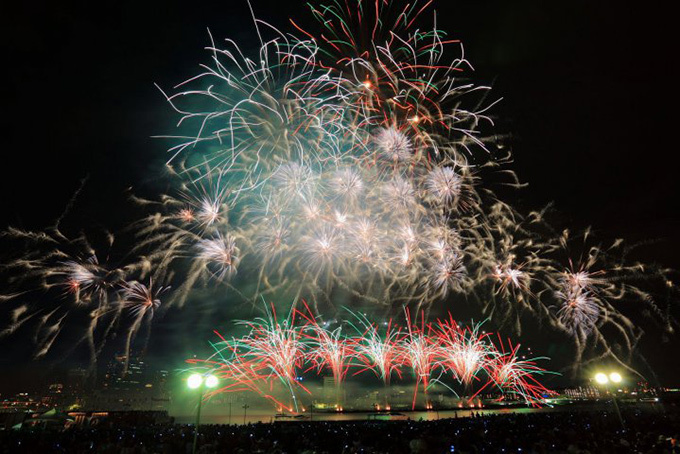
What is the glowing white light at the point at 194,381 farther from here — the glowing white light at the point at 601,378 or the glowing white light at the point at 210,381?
the glowing white light at the point at 601,378

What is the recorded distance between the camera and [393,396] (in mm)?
121875

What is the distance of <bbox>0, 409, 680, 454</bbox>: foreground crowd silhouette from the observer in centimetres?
1509

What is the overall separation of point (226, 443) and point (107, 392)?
155m

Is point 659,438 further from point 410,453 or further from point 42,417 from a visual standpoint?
point 42,417

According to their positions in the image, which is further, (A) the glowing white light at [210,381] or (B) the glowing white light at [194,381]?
(A) the glowing white light at [210,381]

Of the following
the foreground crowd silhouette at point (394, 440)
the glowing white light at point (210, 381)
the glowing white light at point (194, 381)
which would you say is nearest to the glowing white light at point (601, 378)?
the foreground crowd silhouette at point (394, 440)

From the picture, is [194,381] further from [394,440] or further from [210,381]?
[394,440]

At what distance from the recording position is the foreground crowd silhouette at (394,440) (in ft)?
49.5

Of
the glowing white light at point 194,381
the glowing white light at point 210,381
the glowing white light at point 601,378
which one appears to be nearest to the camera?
the glowing white light at point 194,381

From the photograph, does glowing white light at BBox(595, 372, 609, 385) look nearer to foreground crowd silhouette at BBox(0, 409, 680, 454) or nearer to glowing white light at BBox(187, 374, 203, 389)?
foreground crowd silhouette at BBox(0, 409, 680, 454)

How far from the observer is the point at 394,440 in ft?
55.4

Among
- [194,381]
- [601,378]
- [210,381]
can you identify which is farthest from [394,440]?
[601,378]

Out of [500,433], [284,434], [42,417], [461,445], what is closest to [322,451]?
[284,434]

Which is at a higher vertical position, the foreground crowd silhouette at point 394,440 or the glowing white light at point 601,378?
the glowing white light at point 601,378
